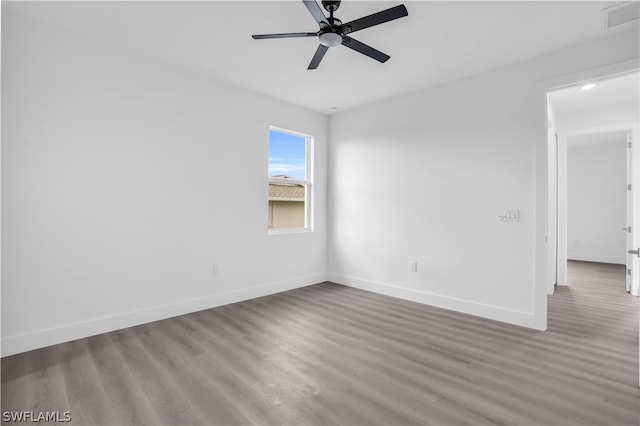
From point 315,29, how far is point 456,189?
244 centimetres

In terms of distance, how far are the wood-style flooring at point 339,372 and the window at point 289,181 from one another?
1.70m

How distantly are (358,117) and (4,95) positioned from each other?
402 cm

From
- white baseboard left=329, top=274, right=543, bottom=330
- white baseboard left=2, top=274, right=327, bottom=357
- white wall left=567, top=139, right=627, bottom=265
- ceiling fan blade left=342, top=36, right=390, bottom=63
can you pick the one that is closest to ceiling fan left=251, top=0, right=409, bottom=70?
ceiling fan blade left=342, top=36, right=390, bottom=63

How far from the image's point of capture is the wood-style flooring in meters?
1.86

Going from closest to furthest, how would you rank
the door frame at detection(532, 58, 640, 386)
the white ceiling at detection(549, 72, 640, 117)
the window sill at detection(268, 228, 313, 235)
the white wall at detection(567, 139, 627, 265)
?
the door frame at detection(532, 58, 640, 386) < the white ceiling at detection(549, 72, 640, 117) < the window sill at detection(268, 228, 313, 235) < the white wall at detection(567, 139, 627, 265)

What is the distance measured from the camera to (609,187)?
283 inches

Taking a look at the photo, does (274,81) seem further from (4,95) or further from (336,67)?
(4,95)

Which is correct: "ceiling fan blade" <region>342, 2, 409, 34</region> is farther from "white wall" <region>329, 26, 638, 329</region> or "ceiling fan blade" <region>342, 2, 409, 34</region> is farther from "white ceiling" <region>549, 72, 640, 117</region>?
"white ceiling" <region>549, 72, 640, 117</region>

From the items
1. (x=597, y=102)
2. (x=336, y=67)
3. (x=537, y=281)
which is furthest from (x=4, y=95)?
(x=597, y=102)

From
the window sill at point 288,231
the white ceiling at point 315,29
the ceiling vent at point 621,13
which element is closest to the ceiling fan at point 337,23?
the white ceiling at point 315,29

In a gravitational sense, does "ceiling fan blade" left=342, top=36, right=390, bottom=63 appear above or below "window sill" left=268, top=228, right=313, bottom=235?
above

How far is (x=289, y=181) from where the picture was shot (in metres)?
4.84

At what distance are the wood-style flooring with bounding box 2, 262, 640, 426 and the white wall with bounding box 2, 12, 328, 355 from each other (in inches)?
14.6

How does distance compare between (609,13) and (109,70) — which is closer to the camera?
(609,13)
